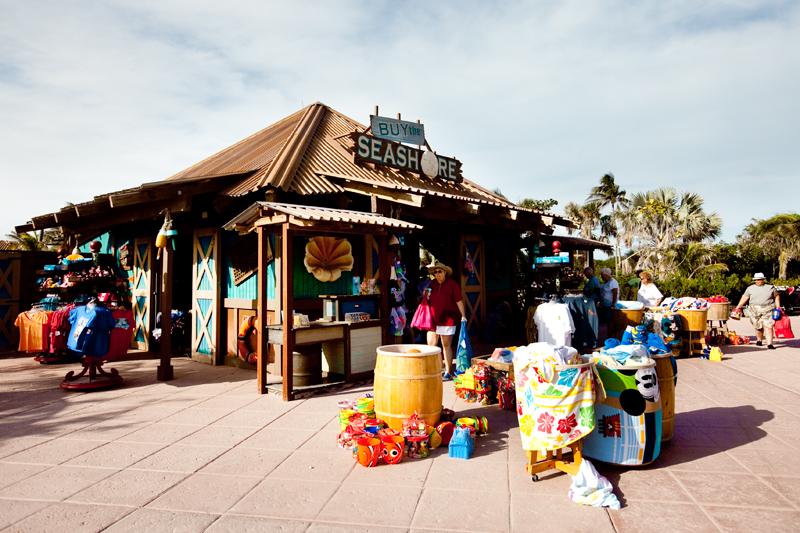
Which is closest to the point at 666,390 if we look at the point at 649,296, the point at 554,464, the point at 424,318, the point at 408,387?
the point at 554,464

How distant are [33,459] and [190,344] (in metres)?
5.88

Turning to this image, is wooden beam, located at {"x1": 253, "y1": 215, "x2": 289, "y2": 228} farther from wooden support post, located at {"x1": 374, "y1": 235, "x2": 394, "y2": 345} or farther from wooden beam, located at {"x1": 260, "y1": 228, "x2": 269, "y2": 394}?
wooden support post, located at {"x1": 374, "y1": 235, "x2": 394, "y2": 345}

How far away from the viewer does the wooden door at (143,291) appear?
33.5ft

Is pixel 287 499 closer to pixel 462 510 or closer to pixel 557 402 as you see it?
pixel 462 510

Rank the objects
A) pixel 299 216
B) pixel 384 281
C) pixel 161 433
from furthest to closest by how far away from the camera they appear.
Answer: pixel 384 281 → pixel 299 216 → pixel 161 433

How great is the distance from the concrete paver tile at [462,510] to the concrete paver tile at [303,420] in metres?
1.90

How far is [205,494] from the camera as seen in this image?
337 centimetres

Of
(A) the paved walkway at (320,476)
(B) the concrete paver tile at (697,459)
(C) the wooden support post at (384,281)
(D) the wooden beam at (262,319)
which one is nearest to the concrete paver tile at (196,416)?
(A) the paved walkway at (320,476)

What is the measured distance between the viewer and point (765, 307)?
32.4 feet

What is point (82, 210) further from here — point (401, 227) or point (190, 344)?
point (401, 227)

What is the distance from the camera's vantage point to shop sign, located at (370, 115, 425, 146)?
10.1 metres

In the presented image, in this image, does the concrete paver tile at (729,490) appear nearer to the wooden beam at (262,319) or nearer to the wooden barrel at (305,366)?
the wooden barrel at (305,366)

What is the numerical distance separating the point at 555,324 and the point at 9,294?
473 inches

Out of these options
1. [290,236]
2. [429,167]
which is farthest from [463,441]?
[429,167]
